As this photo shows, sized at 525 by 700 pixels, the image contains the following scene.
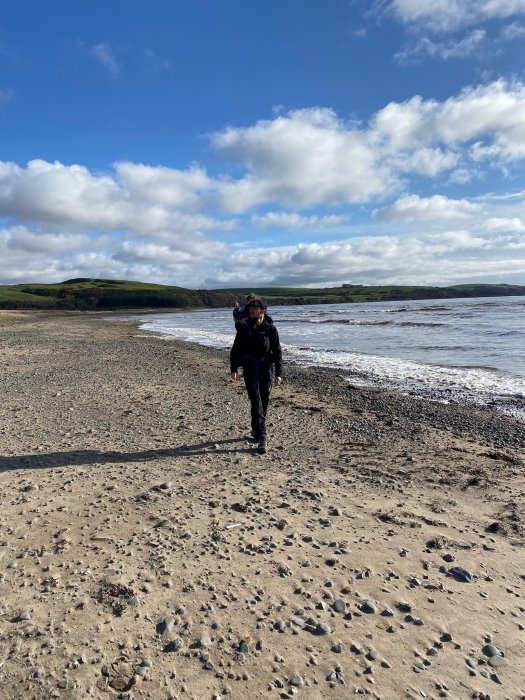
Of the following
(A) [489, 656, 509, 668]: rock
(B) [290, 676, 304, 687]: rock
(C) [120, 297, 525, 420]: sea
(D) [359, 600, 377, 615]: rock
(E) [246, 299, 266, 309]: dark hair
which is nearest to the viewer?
(B) [290, 676, 304, 687]: rock

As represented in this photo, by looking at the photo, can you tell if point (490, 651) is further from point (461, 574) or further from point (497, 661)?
point (461, 574)

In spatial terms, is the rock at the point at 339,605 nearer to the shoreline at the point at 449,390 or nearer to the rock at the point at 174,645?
the rock at the point at 174,645

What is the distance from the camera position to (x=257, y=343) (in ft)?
26.7

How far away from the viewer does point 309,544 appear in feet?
16.5

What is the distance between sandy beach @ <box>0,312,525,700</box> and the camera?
130 inches

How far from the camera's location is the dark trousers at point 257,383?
27.1 feet

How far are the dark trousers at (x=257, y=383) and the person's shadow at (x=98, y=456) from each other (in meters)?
0.55

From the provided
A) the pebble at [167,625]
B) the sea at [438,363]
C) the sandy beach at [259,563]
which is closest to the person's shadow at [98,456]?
the sandy beach at [259,563]

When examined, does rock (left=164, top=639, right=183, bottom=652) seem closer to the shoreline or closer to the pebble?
the pebble

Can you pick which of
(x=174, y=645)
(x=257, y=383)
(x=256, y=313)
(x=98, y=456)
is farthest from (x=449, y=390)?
(x=174, y=645)

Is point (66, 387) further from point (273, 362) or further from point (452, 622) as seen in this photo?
point (452, 622)

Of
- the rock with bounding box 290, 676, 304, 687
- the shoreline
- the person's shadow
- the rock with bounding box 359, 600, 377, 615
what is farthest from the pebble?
the shoreline

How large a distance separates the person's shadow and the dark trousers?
546 millimetres

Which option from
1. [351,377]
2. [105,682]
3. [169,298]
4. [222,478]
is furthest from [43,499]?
[169,298]
